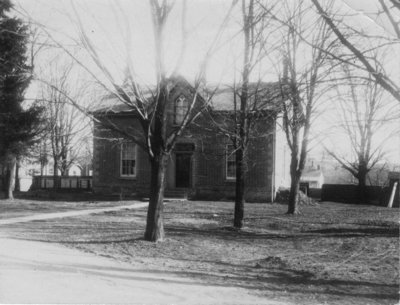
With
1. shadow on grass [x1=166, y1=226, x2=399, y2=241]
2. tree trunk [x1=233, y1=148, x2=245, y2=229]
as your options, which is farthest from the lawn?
tree trunk [x1=233, y1=148, x2=245, y2=229]

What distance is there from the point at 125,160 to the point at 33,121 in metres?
6.54

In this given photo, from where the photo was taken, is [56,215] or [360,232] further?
[56,215]

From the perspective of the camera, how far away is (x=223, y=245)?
1111cm

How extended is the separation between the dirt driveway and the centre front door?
1834 centimetres

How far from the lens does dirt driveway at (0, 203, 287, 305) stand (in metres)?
5.84

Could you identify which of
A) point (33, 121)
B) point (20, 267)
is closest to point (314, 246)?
point (20, 267)

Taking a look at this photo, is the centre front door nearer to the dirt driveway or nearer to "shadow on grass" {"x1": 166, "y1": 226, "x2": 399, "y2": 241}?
"shadow on grass" {"x1": 166, "y1": 226, "x2": 399, "y2": 241}

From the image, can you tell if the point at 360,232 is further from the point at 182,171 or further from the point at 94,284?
the point at 182,171

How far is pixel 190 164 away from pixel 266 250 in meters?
16.3

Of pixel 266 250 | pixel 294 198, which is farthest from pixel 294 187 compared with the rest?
pixel 266 250

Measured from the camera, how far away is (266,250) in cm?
1066

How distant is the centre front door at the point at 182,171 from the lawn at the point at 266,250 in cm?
1007

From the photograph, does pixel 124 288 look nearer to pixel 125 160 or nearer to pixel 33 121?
pixel 33 121

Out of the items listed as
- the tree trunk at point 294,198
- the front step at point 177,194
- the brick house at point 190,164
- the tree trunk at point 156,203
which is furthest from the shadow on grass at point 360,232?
the front step at point 177,194
